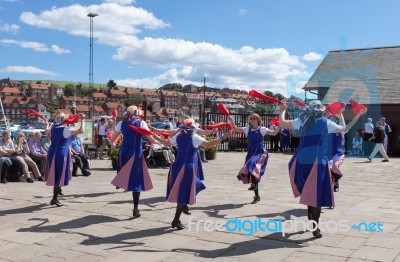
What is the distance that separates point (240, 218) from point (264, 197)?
218 centimetres

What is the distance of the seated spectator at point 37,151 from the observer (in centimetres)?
1258

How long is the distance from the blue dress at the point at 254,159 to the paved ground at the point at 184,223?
54cm

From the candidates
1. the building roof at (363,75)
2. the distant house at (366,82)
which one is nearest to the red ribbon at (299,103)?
the distant house at (366,82)

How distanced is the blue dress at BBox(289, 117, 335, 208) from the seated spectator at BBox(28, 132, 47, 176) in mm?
8207

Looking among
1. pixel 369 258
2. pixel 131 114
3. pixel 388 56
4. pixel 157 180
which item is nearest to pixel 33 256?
pixel 131 114

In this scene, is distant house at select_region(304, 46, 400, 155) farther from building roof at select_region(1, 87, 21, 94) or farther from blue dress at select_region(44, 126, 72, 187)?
building roof at select_region(1, 87, 21, 94)

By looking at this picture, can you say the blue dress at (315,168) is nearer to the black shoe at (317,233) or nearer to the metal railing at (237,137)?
the black shoe at (317,233)

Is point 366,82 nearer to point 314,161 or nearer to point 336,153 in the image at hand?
point 336,153

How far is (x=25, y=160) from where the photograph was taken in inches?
476

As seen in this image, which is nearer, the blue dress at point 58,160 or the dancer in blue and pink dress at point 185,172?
the dancer in blue and pink dress at point 185,172

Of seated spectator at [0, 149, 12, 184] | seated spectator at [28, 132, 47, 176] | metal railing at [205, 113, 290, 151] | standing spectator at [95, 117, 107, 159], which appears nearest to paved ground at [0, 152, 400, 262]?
seated spectator at [0, 149, 12, 184]

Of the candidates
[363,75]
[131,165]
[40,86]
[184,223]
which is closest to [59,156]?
[131,165]

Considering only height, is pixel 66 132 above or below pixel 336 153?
above

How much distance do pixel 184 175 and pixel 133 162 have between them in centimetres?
133
